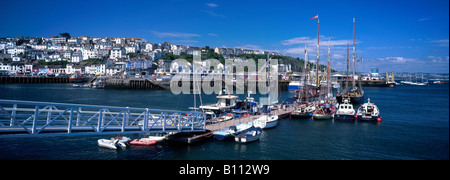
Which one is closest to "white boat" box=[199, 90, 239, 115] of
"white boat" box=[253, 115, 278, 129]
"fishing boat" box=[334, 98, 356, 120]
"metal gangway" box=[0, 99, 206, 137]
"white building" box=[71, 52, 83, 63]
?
"white boat" box=[253, 115, 278, 129]

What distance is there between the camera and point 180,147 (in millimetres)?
18703

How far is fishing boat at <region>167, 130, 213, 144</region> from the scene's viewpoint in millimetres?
19281

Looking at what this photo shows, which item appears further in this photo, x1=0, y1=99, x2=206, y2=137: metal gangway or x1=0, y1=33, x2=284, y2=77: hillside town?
x1=0, y1=33, x2=284, y2=77: hillside town

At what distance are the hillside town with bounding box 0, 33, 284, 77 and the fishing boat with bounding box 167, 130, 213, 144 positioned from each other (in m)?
78.1

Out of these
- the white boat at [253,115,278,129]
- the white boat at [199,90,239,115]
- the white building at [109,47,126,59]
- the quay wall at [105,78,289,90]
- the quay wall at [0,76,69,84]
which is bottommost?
the white boat at [253,115,278,129]

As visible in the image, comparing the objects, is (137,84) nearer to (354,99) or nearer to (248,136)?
(354,99)

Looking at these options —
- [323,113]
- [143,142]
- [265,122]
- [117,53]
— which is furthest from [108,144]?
[117,53]

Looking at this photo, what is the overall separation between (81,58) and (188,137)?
13064 centimetres

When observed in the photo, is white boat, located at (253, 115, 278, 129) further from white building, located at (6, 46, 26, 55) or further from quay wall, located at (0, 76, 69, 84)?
white building, located at (6, 46, 26, 55)

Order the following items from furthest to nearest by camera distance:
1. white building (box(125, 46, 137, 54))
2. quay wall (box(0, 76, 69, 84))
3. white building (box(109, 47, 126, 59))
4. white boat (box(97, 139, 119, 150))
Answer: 1. white building (box(125, 46, 137, 54))
2. white building (box(109, 47, 126, 59))
3. quay wall (box(0, 76, 69, 84))
4. white boat (box(97, 139, 119, 150))
